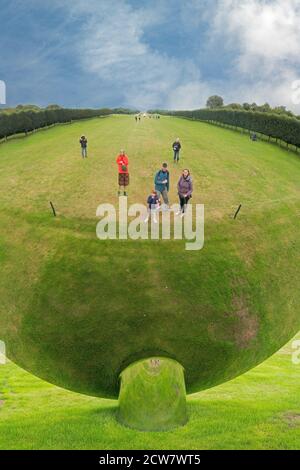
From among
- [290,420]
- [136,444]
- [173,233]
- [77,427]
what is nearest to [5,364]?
[77,427]

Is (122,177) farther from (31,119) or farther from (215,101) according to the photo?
(215,101)

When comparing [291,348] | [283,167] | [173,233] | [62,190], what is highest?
[283,167]

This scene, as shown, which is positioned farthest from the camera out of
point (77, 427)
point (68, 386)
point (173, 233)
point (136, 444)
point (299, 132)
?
Answer: point (299, 132)

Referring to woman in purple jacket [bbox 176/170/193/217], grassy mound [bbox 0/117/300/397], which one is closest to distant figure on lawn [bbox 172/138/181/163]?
grassy mound [bbox 0/117/300/397]

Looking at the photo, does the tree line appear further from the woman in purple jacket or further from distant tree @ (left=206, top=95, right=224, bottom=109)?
distant tree @ (left=206, top=95, right=224, bottom=109)

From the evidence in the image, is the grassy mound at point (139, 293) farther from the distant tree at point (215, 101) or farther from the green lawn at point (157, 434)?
the distant tree at point (215, 101)

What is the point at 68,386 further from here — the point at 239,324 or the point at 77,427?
the point at 239,324

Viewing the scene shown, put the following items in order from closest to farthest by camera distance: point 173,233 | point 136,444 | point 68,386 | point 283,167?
point 136,444
point 68,386
point 173,233
point 283,167
